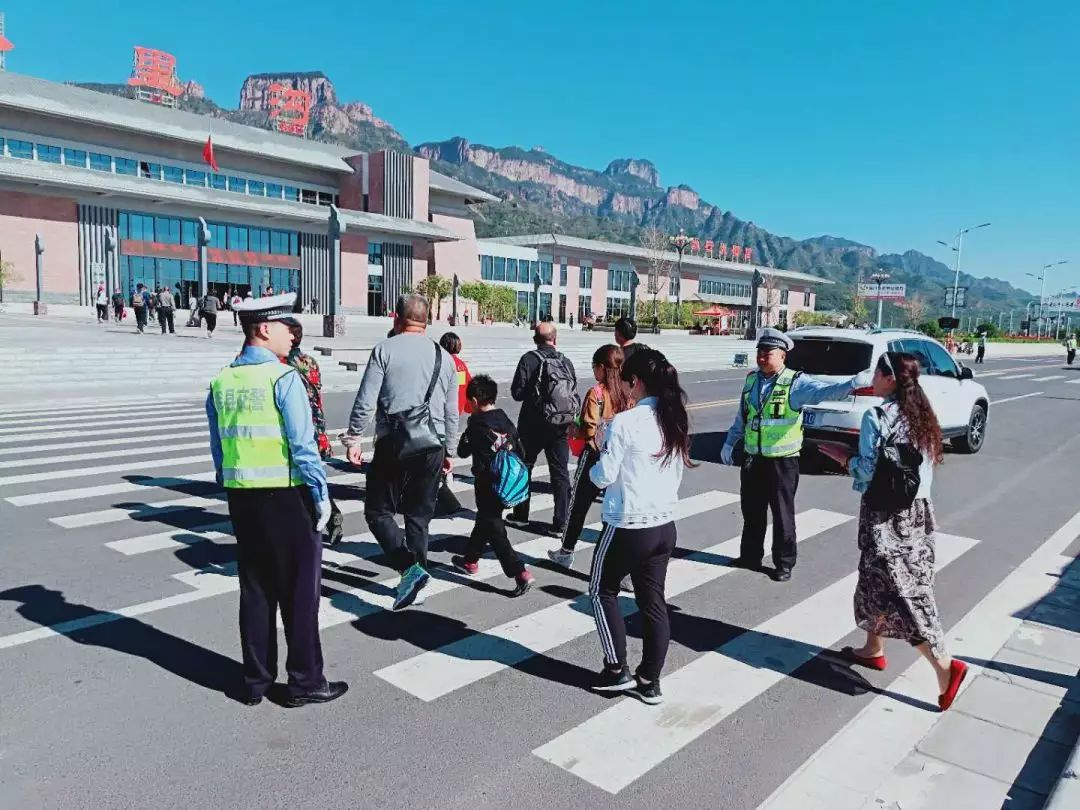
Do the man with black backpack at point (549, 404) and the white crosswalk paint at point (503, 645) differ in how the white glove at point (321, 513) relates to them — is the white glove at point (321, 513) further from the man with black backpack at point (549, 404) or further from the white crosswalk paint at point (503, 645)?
the man with black backpack at point (549, 404)

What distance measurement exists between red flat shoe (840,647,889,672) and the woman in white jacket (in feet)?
4.30

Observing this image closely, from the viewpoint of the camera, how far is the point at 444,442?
490cm

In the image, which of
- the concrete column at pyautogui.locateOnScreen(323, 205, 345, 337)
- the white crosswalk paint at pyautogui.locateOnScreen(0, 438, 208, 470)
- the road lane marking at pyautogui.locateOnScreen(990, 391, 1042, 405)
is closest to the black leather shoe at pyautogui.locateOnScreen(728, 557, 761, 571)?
the white crosswalk paint at pyautogui.locateOnScreen(0, 438, 208, 470)

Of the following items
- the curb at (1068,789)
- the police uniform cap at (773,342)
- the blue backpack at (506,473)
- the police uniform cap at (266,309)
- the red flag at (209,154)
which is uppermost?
the red flag at (209,154)

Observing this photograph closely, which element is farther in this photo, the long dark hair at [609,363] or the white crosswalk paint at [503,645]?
the long dark hair at [609,363]

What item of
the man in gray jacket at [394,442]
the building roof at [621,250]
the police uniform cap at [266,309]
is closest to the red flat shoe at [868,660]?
the man in gray jacket at [394,442]

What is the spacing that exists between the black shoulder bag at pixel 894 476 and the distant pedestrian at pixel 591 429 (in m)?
1.97

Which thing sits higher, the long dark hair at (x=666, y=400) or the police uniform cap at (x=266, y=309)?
the police uniform cap at (x=266, y=309)

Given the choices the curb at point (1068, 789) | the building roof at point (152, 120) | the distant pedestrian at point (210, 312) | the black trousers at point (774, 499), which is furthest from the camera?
the building roof at point (152, 120)

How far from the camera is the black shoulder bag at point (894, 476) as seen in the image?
3.82 metres

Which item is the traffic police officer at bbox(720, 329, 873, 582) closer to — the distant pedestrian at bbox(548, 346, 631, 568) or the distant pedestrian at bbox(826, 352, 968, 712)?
the distant pedestrian at bbox(548, 346, 631, 568)

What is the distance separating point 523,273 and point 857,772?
72.3 metres

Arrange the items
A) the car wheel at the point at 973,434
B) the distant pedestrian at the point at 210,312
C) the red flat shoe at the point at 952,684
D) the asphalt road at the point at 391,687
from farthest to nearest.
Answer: the distant pedestrian at the point at 210,312 → the car wheel at the point at 973,434 → the red flat shoe at the point at 952,684 → the asphalt road at the point at 391,687

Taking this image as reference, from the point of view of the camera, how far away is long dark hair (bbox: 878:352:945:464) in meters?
3.85
